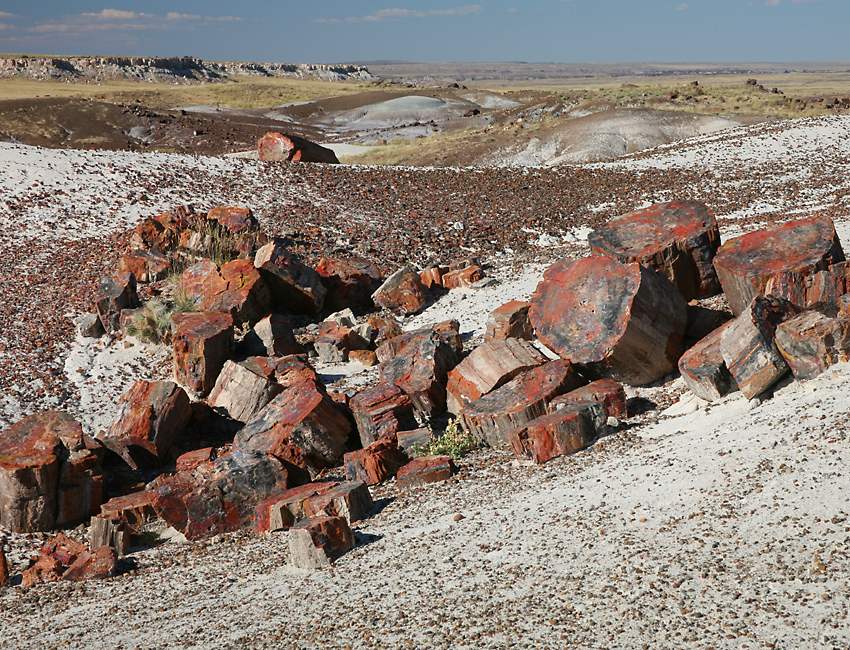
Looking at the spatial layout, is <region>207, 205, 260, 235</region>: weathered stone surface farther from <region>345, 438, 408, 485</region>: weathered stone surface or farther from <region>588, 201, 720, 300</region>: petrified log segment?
<region>345, 438, 408, 485</region>: weathered stone surface

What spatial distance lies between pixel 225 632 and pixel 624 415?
437 centimetres

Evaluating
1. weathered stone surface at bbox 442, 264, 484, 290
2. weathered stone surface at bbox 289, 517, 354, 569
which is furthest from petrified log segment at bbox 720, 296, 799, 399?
weathered stone surface at bbox 442, 264, 484, 290

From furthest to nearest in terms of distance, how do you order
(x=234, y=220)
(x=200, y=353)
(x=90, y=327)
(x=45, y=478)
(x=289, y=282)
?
(x=234, y=220) < (x=289, y=282) < (x=90, y=327) < (x=200, y=353) < (x=45, y=478)

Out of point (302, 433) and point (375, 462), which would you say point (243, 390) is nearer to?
point (302, 433)

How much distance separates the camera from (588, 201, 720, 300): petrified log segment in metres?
10.5

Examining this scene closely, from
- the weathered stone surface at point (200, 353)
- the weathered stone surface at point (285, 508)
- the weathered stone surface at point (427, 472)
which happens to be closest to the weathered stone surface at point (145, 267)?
the weathered stone surface at point (200, 353)

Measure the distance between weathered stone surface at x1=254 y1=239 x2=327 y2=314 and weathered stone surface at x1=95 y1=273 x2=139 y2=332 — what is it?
75.9 inches

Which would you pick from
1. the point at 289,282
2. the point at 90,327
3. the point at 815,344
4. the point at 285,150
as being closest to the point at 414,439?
the point at 815,344

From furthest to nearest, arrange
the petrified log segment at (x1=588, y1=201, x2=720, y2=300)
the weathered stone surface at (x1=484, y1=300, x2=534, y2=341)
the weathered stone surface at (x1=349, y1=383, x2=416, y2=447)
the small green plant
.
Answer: the weathered stone surface at (x1=484, y1=300, x2=534, y2=341), the petrified log segment at (x1=588, y1=201, x2=720, y2=300), the weathered stone surface at (x1=349, y1=383, x2=416, y2=447), the small green plant

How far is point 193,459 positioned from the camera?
969 cm

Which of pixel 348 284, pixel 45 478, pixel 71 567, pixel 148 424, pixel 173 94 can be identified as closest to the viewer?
pixel 71 567

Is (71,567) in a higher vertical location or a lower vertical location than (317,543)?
lower

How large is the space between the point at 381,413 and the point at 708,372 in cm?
335

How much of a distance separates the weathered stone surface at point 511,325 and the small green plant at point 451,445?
2121 millimetres
